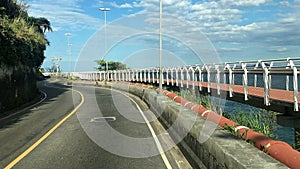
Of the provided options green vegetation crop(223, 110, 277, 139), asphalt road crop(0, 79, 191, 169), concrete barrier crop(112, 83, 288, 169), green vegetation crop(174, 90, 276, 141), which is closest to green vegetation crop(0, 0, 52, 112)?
asphalt road crop(0, 79, 191, 169)

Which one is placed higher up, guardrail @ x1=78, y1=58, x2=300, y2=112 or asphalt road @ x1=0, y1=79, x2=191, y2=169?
guardrail @ x1=78, y1=58, x2=300, y2=112

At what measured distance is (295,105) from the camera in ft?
35.9

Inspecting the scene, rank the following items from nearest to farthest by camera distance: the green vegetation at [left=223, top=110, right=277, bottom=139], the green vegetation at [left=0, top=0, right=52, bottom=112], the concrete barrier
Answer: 1. the concrete barrier
2. the green vegetation at [left=223, top=110, right=277, bottom=139]
3. the green vegetation at [left=0, top=0, right=52, bottom=112]

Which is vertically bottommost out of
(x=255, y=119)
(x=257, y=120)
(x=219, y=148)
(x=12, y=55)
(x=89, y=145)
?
(x=89, y=145)

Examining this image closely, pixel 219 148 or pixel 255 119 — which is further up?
pixel 219 148

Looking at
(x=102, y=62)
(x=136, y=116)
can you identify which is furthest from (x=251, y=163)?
(x=102, y=62)

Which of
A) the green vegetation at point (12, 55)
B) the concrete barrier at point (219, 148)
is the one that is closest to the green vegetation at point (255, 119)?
the concrete barrier at point (219, 148)

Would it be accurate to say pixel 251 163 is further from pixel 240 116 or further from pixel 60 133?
pixel 240 116

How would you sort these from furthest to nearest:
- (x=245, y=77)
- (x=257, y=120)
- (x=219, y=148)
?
1. (x=245, y=77)
2. (x=257, y=120)
3. (x=219, y=148)

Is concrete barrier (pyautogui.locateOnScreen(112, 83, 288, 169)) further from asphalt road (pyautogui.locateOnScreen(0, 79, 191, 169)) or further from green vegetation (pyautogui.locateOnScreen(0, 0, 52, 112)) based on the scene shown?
green vegetation (pyautogui.locateOnScreen(0, 0, 52, 112))

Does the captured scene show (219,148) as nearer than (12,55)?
Yes

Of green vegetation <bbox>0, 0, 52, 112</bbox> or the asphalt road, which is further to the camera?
green vegetation <bbox>0, 0, 52, 112</bbox>

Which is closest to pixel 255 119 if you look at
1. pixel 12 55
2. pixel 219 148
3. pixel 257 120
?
pixel 257 120

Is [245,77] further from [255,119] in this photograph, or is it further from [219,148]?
[219,148]
